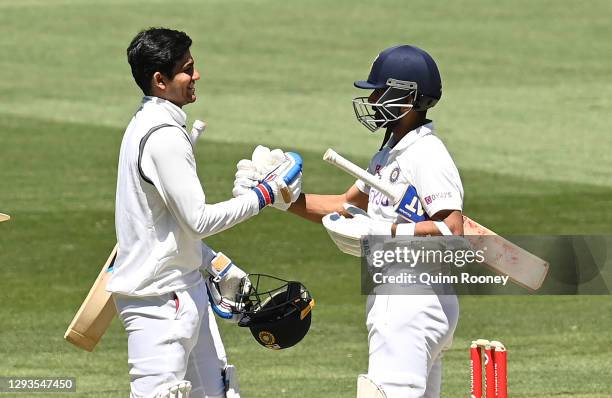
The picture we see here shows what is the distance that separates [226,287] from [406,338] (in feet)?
4.12

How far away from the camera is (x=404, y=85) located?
24.4ft

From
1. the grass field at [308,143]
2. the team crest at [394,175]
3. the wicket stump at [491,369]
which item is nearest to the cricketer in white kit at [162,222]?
the team crest at [394,175]

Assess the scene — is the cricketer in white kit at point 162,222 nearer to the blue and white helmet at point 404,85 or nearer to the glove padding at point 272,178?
the glove padding at point 272,178

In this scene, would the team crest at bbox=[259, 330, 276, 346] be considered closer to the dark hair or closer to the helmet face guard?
the helmet face guard

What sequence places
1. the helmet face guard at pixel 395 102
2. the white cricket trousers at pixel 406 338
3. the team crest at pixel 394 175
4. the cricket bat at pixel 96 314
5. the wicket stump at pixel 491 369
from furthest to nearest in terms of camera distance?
the wicket stump at pixel 491 369 < the cricket bat at pixel 96 314 < the helmet face guard at pixel 395 102 < the team crest at pixel 394 175 < the white cricket trousers at pixel 406 338

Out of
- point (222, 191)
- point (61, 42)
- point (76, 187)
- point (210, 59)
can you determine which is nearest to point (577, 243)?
point (222, 191)

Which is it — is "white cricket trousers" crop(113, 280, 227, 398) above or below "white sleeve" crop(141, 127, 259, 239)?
below

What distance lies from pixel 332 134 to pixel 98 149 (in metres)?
3.84

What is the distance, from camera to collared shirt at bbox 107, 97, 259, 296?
692cm

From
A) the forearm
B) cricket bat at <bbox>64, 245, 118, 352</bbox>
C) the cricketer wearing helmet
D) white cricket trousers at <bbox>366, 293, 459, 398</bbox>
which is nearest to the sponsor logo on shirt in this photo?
the cricketer wearing helmet

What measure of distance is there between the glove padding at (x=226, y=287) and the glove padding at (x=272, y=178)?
1.48 ft

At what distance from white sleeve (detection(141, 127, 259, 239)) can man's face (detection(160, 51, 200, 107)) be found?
0.27m

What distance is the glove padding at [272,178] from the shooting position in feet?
24.2

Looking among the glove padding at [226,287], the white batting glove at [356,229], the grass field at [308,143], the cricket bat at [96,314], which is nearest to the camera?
the white batting glove at [356,229]
